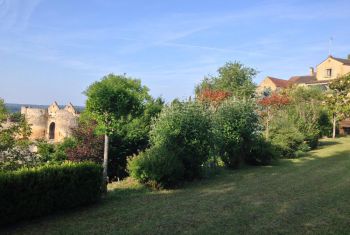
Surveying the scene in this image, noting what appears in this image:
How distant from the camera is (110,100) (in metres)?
9.57

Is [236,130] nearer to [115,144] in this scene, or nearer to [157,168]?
[115,144]

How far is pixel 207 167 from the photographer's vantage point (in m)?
13.8

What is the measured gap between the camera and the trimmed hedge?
666cm

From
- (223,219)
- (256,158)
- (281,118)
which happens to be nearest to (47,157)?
(256,158)

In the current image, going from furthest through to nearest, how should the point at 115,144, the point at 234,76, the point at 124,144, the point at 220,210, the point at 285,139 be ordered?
the point at 234,76 < the point at 285,139 < the point at 124,144 < the point at 115,144 < the point at 220,210

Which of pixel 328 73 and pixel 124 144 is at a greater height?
pixel 328 73

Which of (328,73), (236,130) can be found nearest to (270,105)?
(236,130)

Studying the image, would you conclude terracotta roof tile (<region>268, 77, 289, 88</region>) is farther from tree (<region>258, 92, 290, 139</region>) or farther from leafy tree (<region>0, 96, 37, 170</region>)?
leafy tree (<region>0, 96, 37, 170</region>)

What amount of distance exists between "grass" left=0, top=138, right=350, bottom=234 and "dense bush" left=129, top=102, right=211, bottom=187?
0.63 metres

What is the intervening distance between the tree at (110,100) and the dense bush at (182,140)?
4.80 feet

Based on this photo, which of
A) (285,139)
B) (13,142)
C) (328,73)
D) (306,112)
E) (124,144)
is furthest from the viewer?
(328,73)

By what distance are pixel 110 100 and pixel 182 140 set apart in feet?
11.5

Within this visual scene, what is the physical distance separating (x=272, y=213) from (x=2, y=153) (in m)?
6.90

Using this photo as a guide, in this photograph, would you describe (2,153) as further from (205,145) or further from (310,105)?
(310,105)
